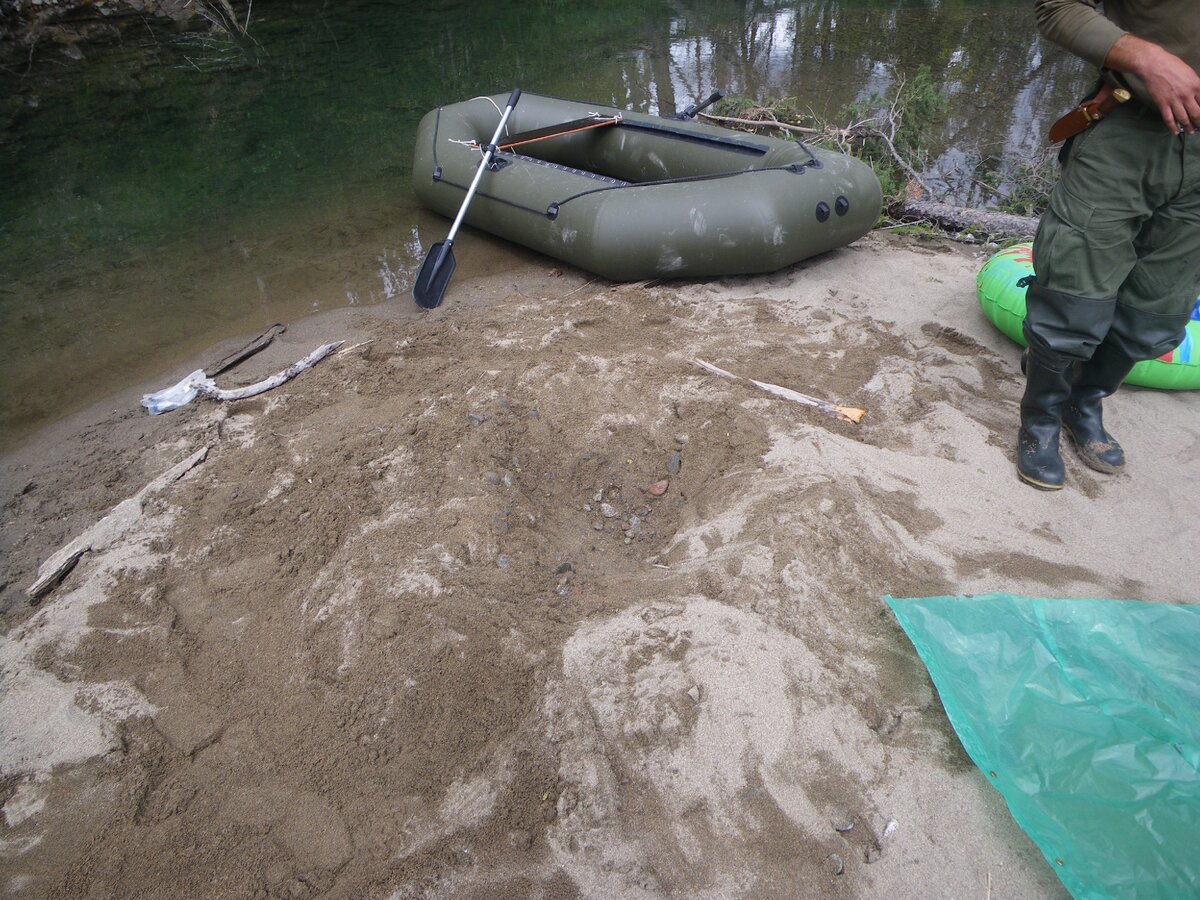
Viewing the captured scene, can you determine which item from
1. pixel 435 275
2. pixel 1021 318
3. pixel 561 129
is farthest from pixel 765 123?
pixel 1021 318

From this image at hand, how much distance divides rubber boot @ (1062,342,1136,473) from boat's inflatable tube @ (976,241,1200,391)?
34cm

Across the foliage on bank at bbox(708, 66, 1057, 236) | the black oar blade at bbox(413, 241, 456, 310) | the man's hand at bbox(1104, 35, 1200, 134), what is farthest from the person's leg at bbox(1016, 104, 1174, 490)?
the black oar blade at bbox(413, 241, 456, 310)

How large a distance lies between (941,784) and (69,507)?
3.19m

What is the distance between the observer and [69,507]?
3045 mm

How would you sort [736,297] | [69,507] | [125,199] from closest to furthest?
[69,507]
[736,297]
[125,199]

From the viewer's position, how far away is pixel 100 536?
8.91 feet

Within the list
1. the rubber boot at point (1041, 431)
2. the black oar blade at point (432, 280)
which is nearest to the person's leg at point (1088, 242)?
the rubber boot at point (1041, 431)

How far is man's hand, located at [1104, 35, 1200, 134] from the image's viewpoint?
6.26ft

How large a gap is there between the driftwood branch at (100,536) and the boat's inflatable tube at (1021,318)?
322 cm

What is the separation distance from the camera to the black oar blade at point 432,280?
4305 mm

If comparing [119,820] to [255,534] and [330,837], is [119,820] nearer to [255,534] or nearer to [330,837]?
[330,837]

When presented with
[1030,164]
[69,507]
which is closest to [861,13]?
[1030,164]

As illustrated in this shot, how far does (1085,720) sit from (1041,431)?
3.96ft

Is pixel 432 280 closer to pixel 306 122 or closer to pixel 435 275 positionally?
pixel 435 275
